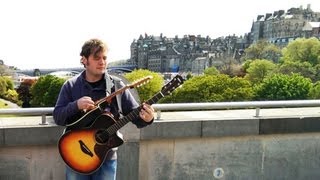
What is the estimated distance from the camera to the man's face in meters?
3.52

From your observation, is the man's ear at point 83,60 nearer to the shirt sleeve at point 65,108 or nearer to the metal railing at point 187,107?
the shirt sleeve at point 65,108

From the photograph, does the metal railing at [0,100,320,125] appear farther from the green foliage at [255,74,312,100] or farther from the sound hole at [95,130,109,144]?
the green foliage at [255,74,312,100]

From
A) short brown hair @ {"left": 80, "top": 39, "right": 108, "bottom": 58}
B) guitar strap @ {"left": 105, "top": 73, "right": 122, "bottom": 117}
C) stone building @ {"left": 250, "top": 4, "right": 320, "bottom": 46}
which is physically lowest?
guitar strap @ {"left": 105, "top": 73, "right": 122, "bottom": 117}

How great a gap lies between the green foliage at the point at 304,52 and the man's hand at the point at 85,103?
81.9 meters

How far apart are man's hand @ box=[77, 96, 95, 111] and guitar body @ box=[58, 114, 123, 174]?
0.16m

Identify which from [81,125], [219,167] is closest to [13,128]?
[81,125]

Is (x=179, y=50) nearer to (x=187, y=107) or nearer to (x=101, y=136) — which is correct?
(x=187, y=107)

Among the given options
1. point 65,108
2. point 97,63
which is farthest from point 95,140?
point 97,63

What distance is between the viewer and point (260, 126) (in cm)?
524

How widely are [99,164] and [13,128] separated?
47.8 inches

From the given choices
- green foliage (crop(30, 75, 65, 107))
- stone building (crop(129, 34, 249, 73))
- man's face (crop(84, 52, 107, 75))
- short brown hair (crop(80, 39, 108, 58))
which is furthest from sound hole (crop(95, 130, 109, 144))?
stone building (crop(129, 34, 249, 73))

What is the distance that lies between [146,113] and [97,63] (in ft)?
1.74

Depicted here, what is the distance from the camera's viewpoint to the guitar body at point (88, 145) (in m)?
3.60

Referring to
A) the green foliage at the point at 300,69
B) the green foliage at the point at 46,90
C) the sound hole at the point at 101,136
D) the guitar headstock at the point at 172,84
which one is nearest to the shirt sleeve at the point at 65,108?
the sound hole at the point at 101,136
